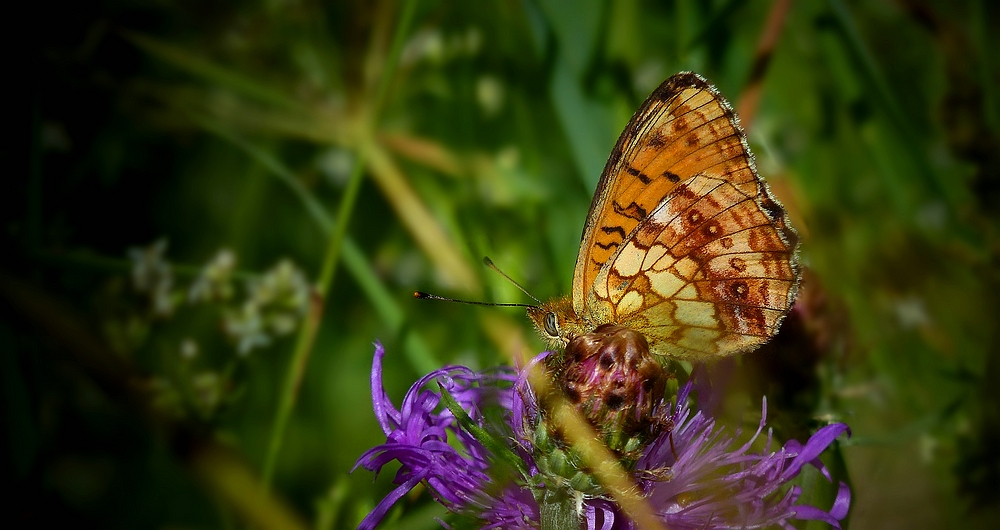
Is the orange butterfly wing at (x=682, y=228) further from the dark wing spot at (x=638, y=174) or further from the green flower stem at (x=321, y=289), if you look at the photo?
the green flower stem at (x=321, y=289)

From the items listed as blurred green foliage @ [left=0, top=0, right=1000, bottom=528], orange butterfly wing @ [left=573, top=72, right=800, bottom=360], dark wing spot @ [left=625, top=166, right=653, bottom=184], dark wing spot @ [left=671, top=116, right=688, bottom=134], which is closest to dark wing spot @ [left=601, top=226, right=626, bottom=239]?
orange butterfly wing @ [left=573, top=72, right=800, bottom=360]

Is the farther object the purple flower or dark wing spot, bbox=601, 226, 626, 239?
dark wing spot, bbox=601, 226, 626, 239

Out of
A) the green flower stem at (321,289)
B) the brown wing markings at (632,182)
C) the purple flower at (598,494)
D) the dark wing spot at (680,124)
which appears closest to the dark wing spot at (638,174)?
the brown wing markings at (632,182)

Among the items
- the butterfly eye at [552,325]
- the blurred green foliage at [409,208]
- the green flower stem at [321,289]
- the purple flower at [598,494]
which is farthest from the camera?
the blurred green foliage at [409,208]

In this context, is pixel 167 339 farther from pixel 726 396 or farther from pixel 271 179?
pixel 726 396

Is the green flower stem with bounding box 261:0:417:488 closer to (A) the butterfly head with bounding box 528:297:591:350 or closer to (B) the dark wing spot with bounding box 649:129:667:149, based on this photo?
(A) the butterfly head with bounding box 528:297:591:350

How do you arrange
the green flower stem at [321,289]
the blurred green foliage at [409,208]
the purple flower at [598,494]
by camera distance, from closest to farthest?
the purple flower at [598,494], the green flower stem at [321,289], the blurred green foliage at [409,208]

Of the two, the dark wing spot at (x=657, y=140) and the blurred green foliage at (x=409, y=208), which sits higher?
the blurred green foliage at (x=409, y=208)

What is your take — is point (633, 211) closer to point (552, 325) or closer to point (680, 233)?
point (680, 233)

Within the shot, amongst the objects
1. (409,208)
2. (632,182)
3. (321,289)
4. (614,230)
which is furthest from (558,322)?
(409,208)
